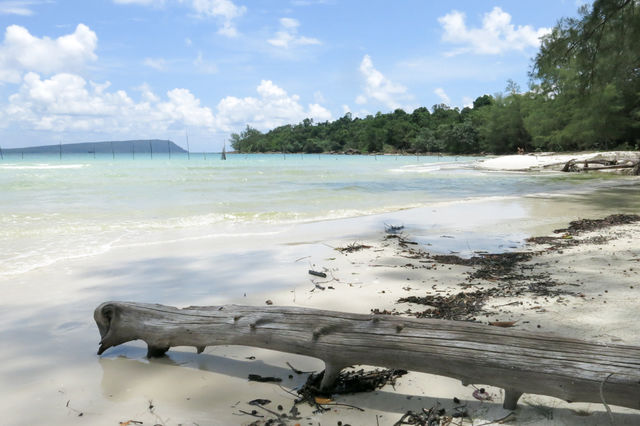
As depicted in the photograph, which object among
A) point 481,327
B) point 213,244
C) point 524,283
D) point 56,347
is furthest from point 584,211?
point 56,347

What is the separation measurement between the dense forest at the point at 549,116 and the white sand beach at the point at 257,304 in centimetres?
772

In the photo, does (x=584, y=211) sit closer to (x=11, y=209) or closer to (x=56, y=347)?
(x=56, y=347)

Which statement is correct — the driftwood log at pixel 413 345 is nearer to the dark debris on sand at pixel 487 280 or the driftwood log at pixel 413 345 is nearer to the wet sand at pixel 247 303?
the wet sand at pixel 247 303

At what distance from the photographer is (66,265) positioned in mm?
6336


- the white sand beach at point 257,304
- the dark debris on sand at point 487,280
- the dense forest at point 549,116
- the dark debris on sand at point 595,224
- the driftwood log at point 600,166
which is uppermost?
the dense forest at point 549,116

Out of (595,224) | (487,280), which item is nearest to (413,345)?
(487,280)

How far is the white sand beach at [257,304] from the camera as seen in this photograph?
8.60 ft

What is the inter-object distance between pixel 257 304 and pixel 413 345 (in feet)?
7.27

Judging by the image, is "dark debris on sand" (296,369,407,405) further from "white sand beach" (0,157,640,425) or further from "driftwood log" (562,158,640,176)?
"driftwood log" (562,158,640,176)

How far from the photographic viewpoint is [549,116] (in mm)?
59844

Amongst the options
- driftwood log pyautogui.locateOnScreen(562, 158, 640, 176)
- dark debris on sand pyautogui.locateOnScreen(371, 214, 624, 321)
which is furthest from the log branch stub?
driftwood log pyautogui.locateOnScreen(562, 158, 640, 176)

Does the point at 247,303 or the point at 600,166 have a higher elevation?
the point at 600,166

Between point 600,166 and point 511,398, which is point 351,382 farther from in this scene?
point 600,166

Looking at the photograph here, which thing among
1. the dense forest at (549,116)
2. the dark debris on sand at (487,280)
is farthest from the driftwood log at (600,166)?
the dark debris on sand at (487,280)
